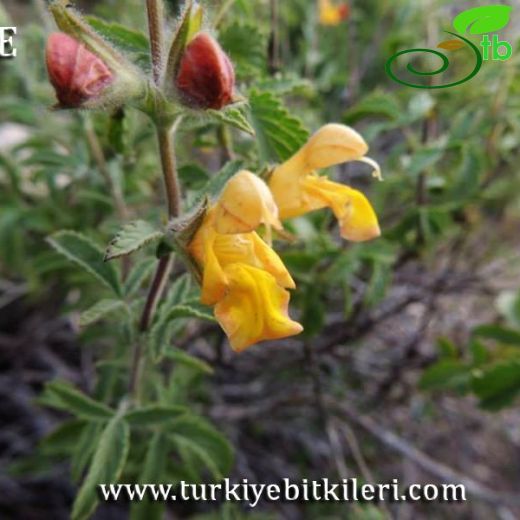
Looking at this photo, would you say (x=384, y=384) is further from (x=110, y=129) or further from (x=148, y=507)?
(x=110, y=129)

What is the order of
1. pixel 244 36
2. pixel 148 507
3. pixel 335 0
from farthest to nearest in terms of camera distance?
pixel 335 0 → pixel 148 507 → pixel 244 36

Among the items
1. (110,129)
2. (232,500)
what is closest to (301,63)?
(110,129)

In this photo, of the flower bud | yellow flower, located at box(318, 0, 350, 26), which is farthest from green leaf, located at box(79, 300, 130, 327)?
yellow flower, located at box(318, 0, 350, 26)

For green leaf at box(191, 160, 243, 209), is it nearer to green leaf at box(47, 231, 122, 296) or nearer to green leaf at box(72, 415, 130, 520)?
green leaf at box(47, 231, 122, 296)

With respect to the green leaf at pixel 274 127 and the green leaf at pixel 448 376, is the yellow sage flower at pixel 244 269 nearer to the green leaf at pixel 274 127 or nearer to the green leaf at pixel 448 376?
the green leaf at pixel 274 127

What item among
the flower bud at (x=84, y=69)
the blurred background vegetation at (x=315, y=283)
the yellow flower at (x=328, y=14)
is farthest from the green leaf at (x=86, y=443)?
the yellow flower at (x=328, y=14)
